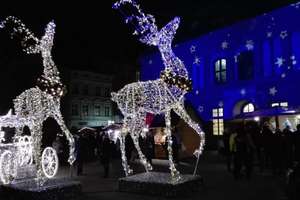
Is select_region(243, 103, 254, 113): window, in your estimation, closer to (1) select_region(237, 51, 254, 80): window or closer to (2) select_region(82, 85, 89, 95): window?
(1) select_region(237, 51, 254, 80): window

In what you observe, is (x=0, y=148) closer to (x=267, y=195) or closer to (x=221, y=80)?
(x=267, y=195)

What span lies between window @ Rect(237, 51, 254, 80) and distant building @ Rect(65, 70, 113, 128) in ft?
88.5

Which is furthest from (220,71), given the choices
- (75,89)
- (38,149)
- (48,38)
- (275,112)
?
(75,89)

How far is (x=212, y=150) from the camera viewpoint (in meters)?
27.8

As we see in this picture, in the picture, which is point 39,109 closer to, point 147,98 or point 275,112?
point 147,98

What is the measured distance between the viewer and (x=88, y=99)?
53.1m

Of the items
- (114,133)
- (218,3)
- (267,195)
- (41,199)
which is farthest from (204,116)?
(41,199)

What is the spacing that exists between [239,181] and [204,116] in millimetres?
17908

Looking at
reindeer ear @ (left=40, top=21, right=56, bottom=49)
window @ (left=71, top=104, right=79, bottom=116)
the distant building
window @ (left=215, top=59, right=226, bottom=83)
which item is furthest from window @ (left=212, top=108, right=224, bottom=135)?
window @ (left=71, top=104, right=79, bottom=116)

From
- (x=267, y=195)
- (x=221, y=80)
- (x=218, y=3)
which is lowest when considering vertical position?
(x=267, y=195)

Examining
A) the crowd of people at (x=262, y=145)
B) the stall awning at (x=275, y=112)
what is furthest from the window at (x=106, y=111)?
the crowd of people at (x=262, y=145)

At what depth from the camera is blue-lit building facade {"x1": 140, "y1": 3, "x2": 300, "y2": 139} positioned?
973 inches

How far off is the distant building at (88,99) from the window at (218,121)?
24.4 m

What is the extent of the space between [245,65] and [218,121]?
4.50 meters
